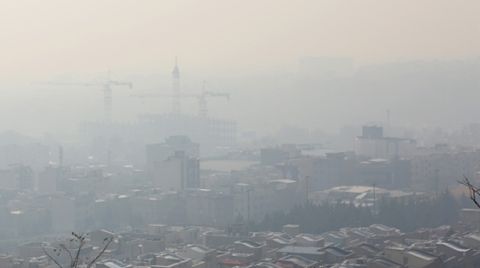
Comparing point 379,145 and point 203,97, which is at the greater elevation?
point 203,97

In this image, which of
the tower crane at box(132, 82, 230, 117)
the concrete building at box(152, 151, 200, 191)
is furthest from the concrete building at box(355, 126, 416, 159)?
the tower crane at box(132, 82, 230, 117)

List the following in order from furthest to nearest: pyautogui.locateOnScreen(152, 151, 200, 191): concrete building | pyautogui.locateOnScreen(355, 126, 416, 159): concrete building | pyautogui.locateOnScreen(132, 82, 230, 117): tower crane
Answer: pyautogui.locateOnScreen(132, 82, 230, 117): tower crane
pyautogui.locateOnScreen(355, 126, 416, 159): concrete building
pyautogui.locateOnScreen(152, 151, 200, 191): concrete building

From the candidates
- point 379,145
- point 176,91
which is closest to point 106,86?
point 176,91

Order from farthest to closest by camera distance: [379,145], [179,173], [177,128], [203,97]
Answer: [203,97], [177,128], [379,145], [179,173]

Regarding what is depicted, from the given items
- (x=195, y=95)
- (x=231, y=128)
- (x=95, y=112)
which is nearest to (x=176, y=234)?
(x=231, y=128)

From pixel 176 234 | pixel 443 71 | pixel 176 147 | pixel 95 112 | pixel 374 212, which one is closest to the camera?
pixel 176 234

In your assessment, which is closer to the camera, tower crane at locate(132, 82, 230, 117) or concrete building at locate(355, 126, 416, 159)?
concrete building at locate(355, 126, 416, 159)

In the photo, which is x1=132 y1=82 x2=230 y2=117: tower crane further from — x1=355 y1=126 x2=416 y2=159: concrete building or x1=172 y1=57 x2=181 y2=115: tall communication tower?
x1=355 y1=126 x2=416 y2=159: concrete building

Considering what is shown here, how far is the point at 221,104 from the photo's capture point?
33.9 m

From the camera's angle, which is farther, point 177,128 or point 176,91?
point 176,91

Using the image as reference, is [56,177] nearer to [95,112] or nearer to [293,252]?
[293,252]

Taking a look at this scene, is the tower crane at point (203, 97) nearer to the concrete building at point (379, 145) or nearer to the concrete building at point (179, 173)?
the concrete building at point (379, 145)

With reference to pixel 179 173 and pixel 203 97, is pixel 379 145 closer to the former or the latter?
pixel 179 173

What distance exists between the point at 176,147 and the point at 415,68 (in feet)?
22.3
